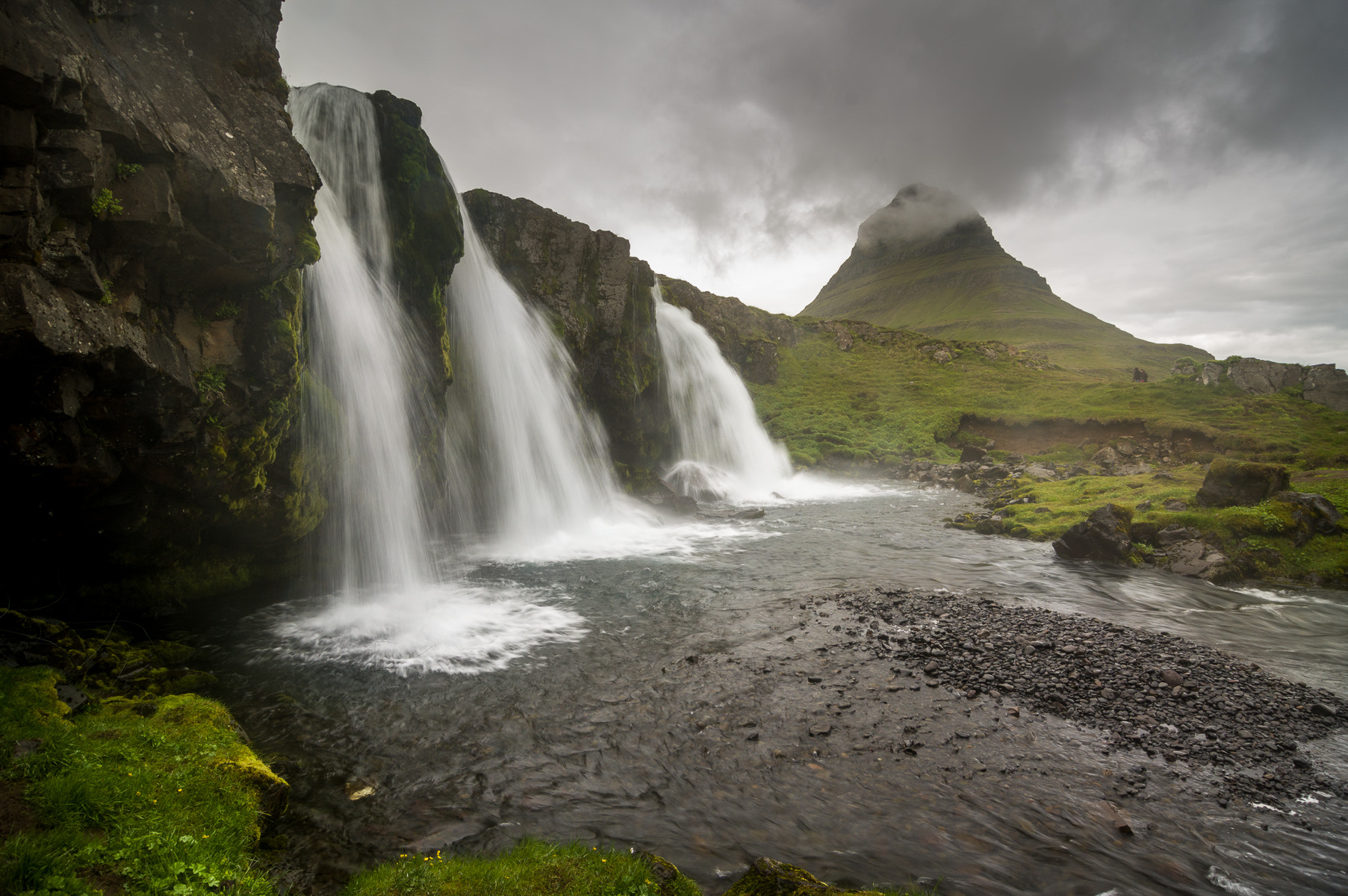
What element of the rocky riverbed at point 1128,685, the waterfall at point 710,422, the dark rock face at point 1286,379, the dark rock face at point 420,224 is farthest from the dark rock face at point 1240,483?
the dark rock face at point 1286,379

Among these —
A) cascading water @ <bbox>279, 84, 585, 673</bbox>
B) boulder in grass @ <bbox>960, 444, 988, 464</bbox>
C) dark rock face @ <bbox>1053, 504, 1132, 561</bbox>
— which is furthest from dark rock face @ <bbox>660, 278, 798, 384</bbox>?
dark rock face @ <bbox>1053, 504, 1132, 561</bbox>

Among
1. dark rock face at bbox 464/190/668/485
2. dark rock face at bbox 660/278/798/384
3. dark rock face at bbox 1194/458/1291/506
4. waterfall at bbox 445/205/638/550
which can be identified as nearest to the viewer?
dark rock face at bbox 1194/458/1291/506

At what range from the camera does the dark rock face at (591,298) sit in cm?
3128

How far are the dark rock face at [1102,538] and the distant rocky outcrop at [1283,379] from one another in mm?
51014

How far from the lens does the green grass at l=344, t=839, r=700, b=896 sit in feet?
17.2

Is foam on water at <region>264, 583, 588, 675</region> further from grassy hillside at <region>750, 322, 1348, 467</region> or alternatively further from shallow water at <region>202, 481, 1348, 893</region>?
grassy hillside at <region>750, 322, 1348, 467</region>

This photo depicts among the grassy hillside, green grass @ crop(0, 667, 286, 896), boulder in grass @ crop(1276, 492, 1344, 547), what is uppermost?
the grassy hillside

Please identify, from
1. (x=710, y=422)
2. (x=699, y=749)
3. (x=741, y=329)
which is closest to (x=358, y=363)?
(x=699, y=749)

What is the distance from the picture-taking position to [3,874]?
157 inches

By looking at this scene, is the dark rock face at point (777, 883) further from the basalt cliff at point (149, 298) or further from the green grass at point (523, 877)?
the basalt cliff at point (149, 298)

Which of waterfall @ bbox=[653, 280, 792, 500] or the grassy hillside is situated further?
the grassy hillside

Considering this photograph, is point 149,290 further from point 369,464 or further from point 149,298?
point 369,464

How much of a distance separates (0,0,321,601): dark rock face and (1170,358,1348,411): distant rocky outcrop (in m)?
76.9

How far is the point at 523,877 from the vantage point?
552 cm
